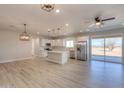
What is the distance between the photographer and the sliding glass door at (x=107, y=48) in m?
7.73

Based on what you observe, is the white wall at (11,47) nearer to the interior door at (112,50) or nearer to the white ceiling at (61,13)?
the white ceiling at (61,13)

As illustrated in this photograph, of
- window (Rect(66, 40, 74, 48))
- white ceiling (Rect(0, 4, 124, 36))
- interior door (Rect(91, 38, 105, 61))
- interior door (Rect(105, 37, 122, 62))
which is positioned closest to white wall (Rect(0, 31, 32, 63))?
white ceiling (Rect(0, 4, 124, 36))

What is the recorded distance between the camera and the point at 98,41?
28.3 feet

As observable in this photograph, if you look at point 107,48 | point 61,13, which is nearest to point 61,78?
point 61,13

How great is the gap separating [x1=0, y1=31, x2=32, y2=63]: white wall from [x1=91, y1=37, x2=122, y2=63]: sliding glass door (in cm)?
658

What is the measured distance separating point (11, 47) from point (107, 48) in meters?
8.40

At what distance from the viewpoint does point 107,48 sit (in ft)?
27.2

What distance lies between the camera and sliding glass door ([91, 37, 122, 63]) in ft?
25.3

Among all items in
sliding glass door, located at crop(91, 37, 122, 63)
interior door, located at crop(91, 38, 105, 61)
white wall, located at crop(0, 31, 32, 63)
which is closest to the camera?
white wall, located at crop(0, 31, 32, 63)

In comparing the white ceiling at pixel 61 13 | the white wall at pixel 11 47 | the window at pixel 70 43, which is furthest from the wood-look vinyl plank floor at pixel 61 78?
the window at pixel 70 43

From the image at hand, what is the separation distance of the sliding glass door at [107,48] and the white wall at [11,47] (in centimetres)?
658

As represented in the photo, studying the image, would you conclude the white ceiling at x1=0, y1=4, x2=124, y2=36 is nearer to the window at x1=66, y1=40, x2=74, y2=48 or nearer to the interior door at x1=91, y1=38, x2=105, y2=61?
the interior door at x1=91, y1=38, x2=105, y2=61

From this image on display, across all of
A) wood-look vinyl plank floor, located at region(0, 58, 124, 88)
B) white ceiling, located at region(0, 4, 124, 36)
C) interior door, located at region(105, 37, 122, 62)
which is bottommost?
wood-look vinyl plank floor, located at region(0, 58, 124, 88)
